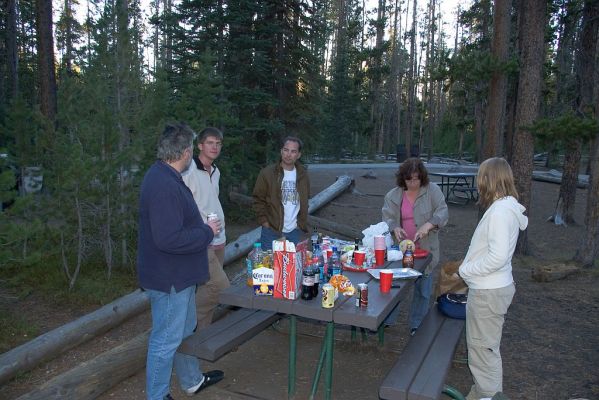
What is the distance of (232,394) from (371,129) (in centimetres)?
3538

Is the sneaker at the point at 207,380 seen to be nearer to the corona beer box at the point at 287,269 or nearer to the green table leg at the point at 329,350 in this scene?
the green table leg at the point at 329,350

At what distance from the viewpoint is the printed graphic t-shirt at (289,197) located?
5059 millimetres

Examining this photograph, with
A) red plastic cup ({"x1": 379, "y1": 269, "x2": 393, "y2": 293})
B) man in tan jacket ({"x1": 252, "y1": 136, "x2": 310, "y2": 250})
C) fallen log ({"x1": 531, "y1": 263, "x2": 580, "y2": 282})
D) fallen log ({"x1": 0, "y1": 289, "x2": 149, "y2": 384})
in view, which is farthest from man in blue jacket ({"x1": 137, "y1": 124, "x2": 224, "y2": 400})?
fallen log ({"x1": 531, "y1": 263, "x2": 580, "y2": 282})

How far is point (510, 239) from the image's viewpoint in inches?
122

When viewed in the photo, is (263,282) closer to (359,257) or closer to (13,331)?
(359,257)

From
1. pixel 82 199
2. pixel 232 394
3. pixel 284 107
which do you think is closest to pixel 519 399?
pixel 232 394

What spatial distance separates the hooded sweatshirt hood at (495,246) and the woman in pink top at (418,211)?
124 cm

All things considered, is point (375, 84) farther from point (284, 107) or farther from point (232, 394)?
point (232, 394)

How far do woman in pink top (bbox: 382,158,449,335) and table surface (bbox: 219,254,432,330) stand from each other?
110cm

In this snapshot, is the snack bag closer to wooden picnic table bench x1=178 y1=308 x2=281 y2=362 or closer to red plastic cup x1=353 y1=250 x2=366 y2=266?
red plastic cup x1=353 y1=250 x2=366 y2=266

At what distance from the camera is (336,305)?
10.3ft

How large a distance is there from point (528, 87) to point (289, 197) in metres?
5.17

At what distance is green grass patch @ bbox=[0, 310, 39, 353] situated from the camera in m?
4.81

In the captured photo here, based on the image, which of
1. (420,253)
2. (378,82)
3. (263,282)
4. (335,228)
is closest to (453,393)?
(420,253)
